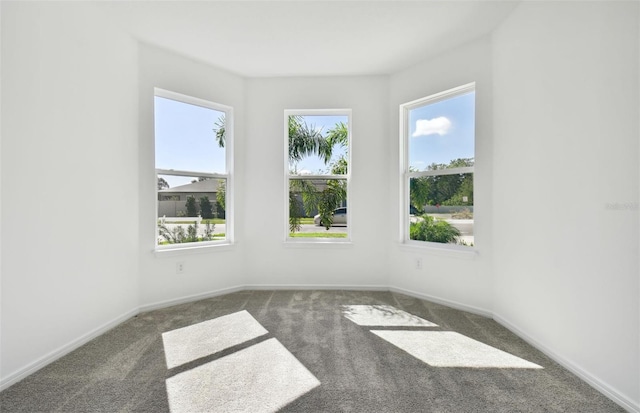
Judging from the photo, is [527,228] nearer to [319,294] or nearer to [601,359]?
[601,359]

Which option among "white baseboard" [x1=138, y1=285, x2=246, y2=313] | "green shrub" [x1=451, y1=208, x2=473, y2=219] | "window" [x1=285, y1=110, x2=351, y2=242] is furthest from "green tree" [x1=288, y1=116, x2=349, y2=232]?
"green shrub" [x1=451, y1=208, x2=473, y2=219]

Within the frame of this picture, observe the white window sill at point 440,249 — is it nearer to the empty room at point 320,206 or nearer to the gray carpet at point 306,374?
the empty room at point 320,206

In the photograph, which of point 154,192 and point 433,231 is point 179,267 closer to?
point 154,192

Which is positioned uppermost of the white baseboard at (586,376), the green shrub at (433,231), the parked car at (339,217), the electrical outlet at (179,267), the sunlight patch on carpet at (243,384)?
the parked car at (339,217)

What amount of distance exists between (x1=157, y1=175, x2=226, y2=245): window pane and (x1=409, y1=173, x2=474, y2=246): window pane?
2361mm

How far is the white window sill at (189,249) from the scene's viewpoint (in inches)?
127

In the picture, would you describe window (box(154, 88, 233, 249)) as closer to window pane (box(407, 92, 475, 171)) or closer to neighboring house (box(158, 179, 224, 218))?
neighboring house (box(158, 179, 224, 218))

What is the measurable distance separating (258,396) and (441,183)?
274 cm

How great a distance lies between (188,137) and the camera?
349cm

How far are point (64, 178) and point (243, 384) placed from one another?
198 centimetres

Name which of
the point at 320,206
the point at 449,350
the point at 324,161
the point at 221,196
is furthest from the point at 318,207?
the point at 449,350

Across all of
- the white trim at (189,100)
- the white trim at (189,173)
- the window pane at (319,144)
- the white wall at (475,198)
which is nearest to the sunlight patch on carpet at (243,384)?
the white wall at (475,198)

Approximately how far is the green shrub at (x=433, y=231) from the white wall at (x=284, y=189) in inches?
14.5

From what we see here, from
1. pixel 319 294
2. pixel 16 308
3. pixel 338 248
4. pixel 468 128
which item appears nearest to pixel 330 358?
pixel 319 294
